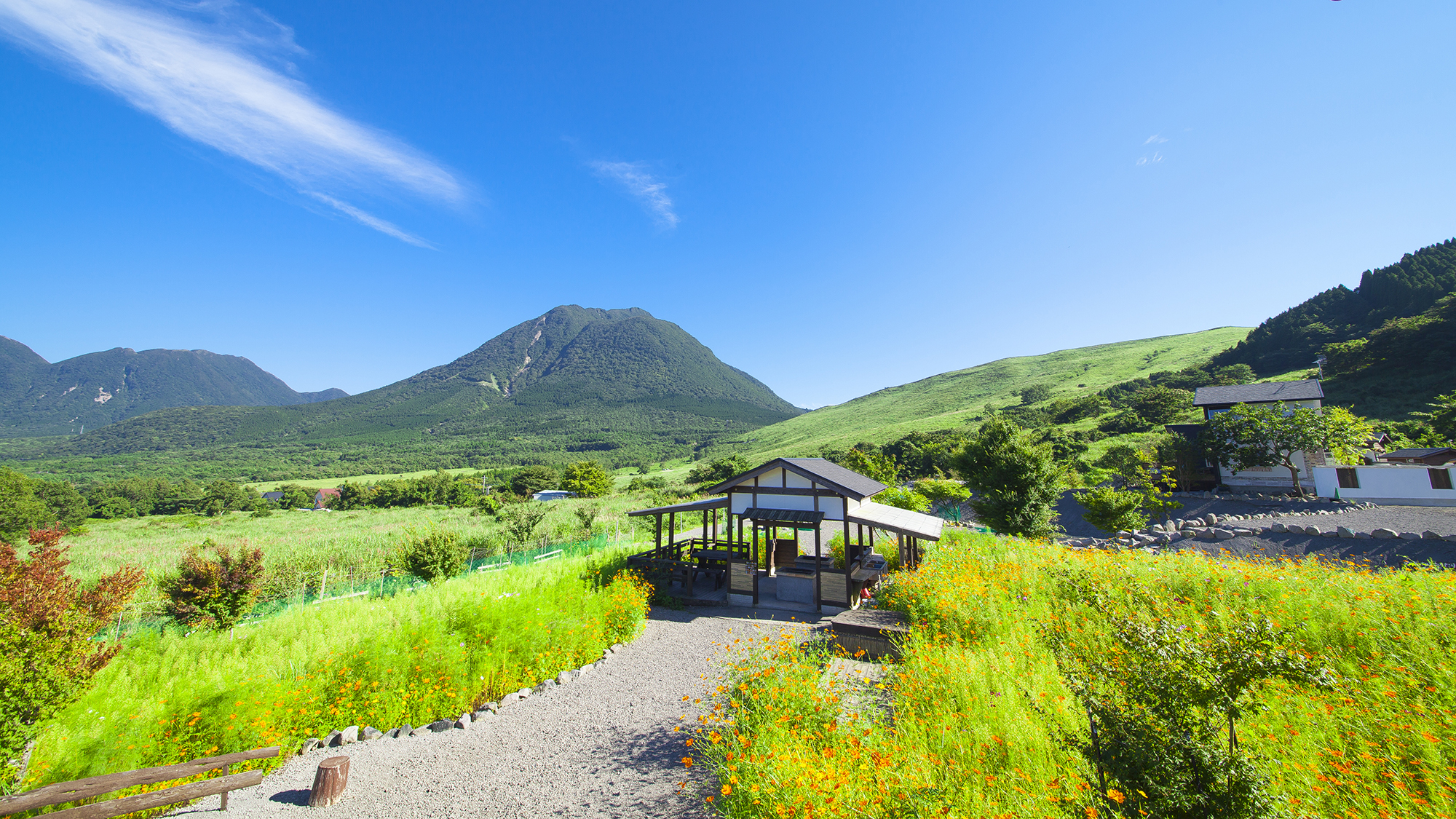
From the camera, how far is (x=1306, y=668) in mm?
3203

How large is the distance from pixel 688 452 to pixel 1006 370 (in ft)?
237

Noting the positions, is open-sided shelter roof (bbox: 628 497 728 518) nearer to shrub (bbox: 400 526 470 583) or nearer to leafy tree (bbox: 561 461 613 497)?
shrub (bbox: 400 526 470 583)

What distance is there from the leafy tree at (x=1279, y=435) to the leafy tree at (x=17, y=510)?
197ft

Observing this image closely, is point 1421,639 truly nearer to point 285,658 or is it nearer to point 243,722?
point 243,722

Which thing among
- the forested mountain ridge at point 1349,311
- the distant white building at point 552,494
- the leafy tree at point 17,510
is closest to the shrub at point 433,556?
the leafy tree at point 17,510

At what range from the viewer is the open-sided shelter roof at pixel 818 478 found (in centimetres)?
1174

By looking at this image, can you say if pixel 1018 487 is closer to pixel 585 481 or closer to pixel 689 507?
pixel 689 507

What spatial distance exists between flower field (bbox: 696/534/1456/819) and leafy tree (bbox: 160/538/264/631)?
8.24m

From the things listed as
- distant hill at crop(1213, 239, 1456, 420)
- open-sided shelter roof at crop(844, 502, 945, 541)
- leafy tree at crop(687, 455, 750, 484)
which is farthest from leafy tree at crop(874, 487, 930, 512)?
distant hill at crop(1213, 239, 1456, 420)

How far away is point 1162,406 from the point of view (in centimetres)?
4531

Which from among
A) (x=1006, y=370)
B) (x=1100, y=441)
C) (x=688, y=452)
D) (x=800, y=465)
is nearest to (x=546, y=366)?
(x=688, y=452)

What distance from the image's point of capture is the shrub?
39.9ft

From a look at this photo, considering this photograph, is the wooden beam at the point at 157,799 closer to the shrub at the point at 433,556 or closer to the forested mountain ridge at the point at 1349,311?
the shrub at the point at 433,556

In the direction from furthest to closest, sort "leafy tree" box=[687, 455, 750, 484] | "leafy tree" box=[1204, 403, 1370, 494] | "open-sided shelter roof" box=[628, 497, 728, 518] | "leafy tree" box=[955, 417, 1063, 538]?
"leafy tree" box=[687, 455, 750, 484]
"leafy tree" box=[1204, 403, 1370, 494]
"leafy tree" box=[955, 417, 1063, 538]
"open-sided shelter roof" box=[628, 497, 728, 518]
